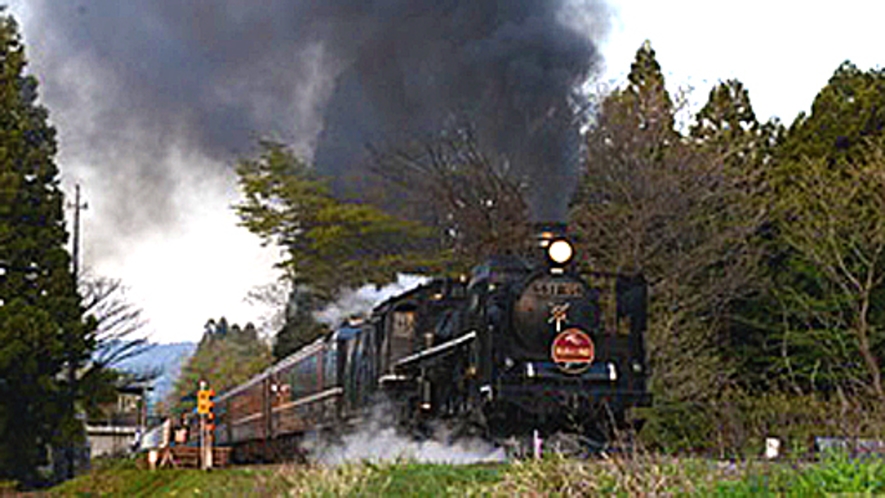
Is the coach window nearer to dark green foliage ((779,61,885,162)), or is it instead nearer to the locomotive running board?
the locomotive running board

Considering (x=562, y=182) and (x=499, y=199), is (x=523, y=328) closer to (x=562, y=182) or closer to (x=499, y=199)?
(x=562, y=182)

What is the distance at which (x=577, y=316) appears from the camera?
1507 centimetres

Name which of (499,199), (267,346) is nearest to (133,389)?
(267,346)

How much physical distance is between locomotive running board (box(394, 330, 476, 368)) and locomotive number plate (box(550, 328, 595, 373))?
3.51 ft

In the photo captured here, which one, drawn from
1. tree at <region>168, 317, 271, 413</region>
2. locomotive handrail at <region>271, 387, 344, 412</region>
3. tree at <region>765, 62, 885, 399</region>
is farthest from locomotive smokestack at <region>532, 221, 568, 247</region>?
tree at <region>168, 317, 271, 413</region>

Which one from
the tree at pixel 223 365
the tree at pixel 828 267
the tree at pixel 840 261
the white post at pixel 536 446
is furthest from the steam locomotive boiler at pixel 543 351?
the tree at pixel 223 365

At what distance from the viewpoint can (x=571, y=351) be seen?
49.0 ft

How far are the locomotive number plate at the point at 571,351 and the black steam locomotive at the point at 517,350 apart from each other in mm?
13

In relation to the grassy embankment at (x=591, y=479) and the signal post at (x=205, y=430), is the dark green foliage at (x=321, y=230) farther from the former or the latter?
the grassy embankment at (x=591, y=479)

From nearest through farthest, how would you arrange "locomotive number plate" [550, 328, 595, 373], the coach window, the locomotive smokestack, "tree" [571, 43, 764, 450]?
"locomotive number plate" [550, 328, 595, 373] → the locomotive smokestack → the coach window → "tree" [571, 43, 764, 450]

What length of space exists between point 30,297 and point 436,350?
55.4 feet

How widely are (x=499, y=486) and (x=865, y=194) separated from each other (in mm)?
24823

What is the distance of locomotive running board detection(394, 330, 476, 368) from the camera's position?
1544cm

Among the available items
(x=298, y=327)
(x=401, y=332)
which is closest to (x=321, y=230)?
(x=298, y=327)
